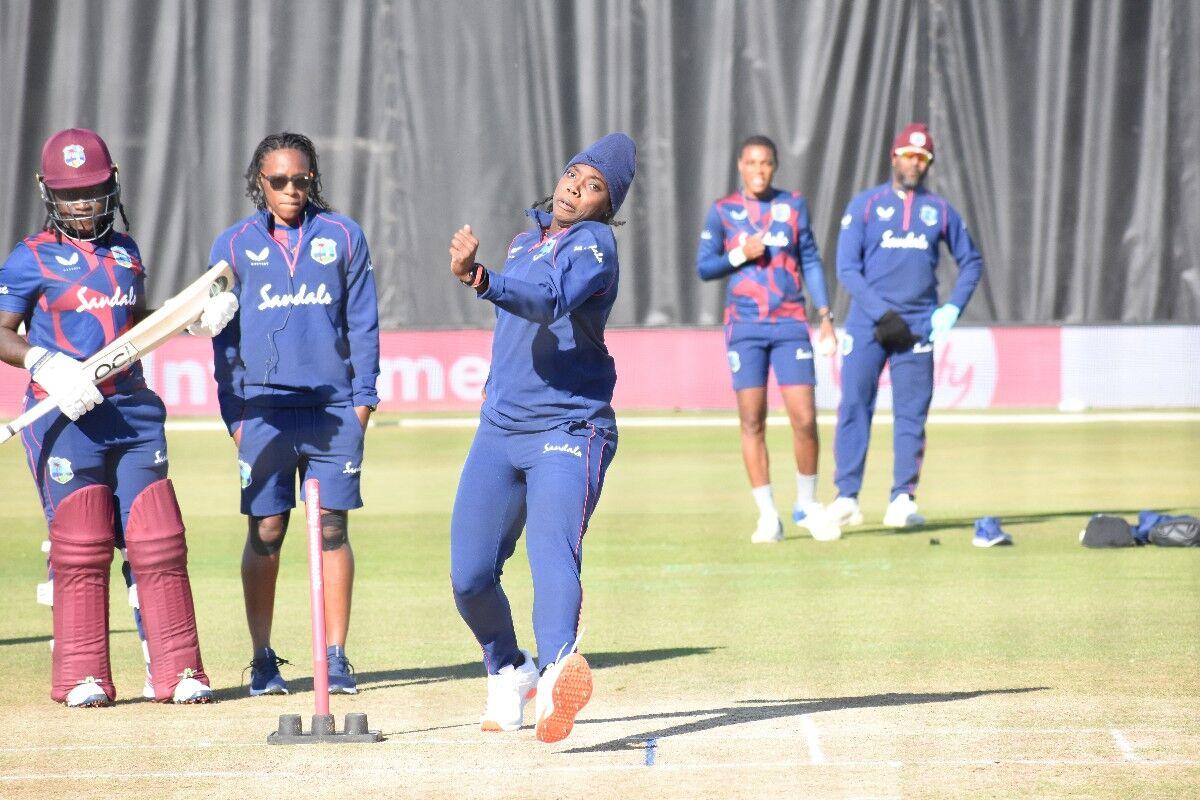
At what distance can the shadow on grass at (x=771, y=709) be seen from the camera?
5969 millimetres

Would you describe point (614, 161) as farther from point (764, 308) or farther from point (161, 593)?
point (764, 308)

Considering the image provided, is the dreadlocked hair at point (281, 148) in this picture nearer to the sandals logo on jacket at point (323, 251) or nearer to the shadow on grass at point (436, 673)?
the sandals logo on jacket at point (323, 251)

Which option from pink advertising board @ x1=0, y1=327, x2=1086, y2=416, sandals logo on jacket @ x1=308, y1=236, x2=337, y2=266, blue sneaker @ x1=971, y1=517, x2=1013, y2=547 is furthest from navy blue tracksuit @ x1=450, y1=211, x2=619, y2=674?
pink advertising board @ x1=0, y1=327, x2=1086, y2=416

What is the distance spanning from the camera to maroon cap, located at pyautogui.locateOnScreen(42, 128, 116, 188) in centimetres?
641

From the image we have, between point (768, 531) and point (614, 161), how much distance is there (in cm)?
536

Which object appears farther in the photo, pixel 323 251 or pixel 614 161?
pixel 323 251

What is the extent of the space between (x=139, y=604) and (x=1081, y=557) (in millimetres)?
5644

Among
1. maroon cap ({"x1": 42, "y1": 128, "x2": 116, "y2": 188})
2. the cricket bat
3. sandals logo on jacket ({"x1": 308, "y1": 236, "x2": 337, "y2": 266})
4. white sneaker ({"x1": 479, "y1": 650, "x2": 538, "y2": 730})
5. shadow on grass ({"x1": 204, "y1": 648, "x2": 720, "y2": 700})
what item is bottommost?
shadow on grass ({"x1": 204, "y1": 648, "x2": 720, "y2": 700})

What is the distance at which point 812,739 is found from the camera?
19.0 feet

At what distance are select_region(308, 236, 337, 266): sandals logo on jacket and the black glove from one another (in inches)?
211

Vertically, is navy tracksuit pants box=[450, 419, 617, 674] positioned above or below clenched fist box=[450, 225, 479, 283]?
below

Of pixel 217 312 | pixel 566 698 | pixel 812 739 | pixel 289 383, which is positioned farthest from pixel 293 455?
pixel 812 739

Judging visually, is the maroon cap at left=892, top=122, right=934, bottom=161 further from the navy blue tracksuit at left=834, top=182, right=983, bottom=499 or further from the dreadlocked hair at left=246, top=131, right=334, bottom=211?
the dreadlocked hair at left=246, top=131, right=334, bottom=211

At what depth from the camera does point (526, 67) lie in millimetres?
25328
